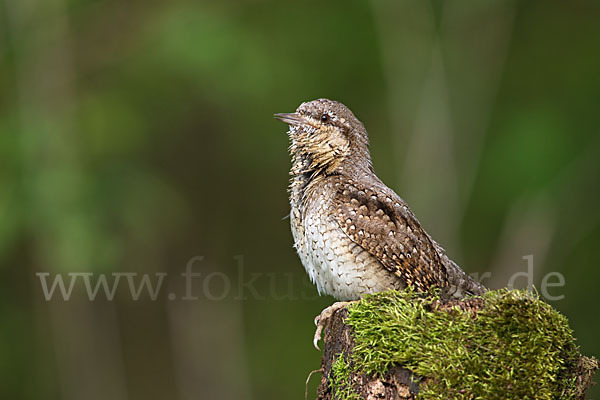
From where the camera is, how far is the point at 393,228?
3373 millimetres

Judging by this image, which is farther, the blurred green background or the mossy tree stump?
the blurred green background

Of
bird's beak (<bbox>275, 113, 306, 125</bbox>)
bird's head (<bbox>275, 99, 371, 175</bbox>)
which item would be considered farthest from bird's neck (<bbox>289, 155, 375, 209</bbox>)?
bird's beak (<bbox>275, 113, 306, 125</bbox>)

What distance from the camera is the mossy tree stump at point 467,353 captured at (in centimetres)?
236

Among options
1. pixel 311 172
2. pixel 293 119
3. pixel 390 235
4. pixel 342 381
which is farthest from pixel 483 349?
pixel 293 119

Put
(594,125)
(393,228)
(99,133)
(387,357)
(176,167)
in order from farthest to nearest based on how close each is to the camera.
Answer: (176,167)
(99,133)
(594,125)
(393,228)
(387,357)

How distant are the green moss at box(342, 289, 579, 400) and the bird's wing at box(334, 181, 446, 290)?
72cm

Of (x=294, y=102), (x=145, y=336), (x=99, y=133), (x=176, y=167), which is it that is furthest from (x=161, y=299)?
(x=294, y=102)

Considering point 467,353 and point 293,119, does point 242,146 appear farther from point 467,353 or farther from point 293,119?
point 467,353

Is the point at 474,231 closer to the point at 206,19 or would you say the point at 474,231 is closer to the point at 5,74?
the point at 206,19

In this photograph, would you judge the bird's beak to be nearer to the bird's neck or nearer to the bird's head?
the bird's head

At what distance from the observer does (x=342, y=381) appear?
2639 mm

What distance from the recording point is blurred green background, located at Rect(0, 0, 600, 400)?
5820 mm

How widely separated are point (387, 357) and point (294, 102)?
4397 mm

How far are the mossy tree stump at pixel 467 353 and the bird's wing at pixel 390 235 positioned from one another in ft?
2.21
